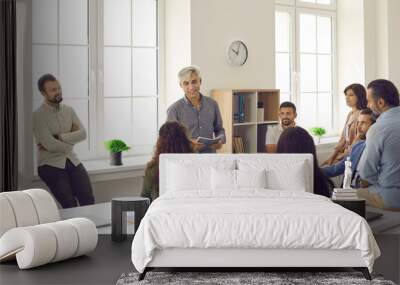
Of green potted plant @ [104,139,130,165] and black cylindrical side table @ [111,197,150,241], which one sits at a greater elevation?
green potted plant @ [104,139,130,165]

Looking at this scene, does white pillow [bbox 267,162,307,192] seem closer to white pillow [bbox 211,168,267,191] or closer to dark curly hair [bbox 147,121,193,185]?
white pillow [bbox 211,168,267,191]

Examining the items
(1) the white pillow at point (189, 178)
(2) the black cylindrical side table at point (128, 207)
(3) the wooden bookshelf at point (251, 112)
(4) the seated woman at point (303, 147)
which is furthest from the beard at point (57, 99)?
(4) the seated woman at point (303, 147)

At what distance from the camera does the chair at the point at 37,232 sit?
22.8 feet

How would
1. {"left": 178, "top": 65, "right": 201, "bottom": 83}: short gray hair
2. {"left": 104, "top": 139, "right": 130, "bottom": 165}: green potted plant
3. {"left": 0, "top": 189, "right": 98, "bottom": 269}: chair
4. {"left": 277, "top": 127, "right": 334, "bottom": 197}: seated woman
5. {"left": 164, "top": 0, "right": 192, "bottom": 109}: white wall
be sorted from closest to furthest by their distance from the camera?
{"left": 0, "top": 189, "right": 98, "bottom": 269}: chair, {"left": 277, "top": 127, "right": 334, "bottom": 197}: seated woman, {"left": 104, "top": 139, "right": 130, "bottom": 165}: green potted plant, {"left": 178, "top": 65, "right": 201, "bottom": 83}: short gray hair, {"left": 164, "top": 0, "right": 192, "bottom": 109}: white wall

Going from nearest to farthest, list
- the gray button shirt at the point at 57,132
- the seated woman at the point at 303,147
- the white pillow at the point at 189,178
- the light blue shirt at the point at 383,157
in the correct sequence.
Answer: the white pillow at the point at 189,178, the gray button shirt at the point at 57,132, the light blue shirt at the point at 383,157, the seated woman at the point at 303,147

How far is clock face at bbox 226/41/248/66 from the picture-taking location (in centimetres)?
998

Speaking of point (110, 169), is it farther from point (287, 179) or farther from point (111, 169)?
point (287, 179)

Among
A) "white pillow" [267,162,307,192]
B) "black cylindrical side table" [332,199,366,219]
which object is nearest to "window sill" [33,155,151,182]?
"white pillow" [267,162,307,192]

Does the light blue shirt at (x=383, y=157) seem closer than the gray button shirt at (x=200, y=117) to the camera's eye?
Yes

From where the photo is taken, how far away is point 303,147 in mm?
9523

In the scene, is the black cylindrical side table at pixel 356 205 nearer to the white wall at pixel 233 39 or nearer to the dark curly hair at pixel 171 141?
the dark curly hair at pixel 171 141

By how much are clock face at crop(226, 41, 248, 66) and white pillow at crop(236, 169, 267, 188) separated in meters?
2.28

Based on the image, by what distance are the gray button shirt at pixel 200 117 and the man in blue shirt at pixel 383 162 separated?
5.75ft

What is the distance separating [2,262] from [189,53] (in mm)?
3638
